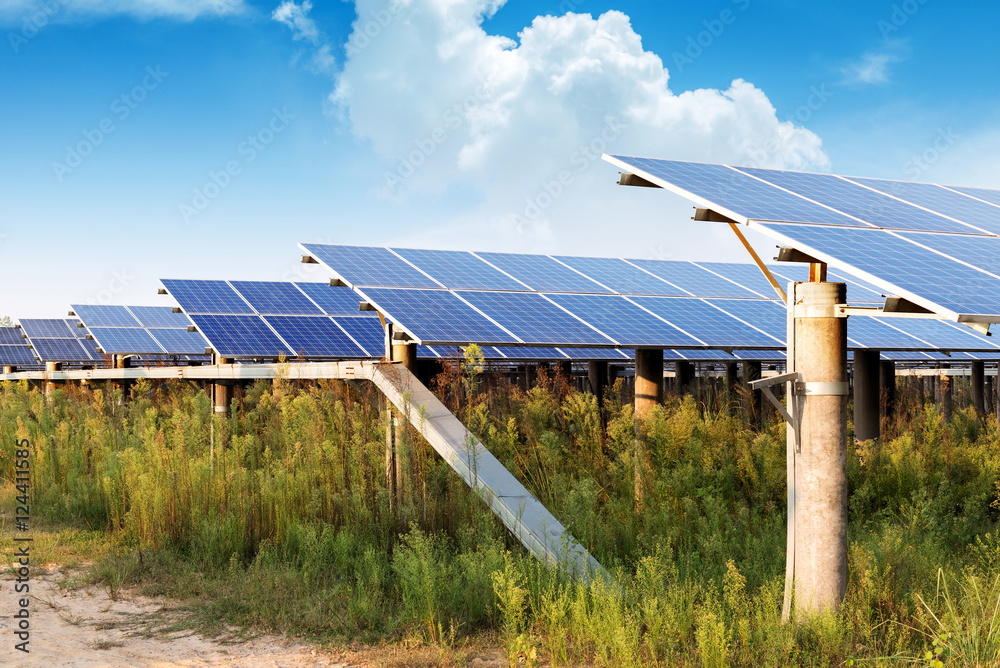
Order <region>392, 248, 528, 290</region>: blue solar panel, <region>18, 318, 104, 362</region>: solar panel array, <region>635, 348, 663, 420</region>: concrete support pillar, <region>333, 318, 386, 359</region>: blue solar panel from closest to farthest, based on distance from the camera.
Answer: <region>635, 348, 663, 420</region>: concrete support pillar, <region>392, 248, 528, 290</region>: blue solar panel, <region>333, 318, 386, 359</region>: blue solar panel, <region>18, 318, 104, 362</region>: solar panel array

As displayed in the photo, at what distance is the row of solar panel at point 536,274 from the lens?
1377 centimetres

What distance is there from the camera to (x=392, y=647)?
22.5ft

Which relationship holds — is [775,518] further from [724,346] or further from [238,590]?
[238,590]

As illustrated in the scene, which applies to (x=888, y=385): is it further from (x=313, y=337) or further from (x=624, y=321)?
(x=313, y=337)

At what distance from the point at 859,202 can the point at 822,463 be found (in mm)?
4446

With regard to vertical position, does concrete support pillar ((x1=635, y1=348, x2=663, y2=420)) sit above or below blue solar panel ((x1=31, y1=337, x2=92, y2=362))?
below

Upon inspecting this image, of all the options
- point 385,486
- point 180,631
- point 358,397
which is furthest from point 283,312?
point 180,631

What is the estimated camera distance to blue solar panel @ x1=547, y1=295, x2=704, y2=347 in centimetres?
1172

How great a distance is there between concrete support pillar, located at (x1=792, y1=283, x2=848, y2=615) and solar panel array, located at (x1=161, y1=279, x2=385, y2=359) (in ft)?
45.3

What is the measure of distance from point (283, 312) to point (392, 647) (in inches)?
659

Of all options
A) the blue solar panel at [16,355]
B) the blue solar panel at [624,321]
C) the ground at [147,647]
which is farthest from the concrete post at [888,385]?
the blue solar panel at [16,355]

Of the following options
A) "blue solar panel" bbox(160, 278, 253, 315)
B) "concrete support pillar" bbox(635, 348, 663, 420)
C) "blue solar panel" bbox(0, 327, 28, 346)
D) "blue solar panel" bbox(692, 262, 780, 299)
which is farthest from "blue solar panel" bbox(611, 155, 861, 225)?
"blue solar panel" bbox(0, 327, 28, 346)

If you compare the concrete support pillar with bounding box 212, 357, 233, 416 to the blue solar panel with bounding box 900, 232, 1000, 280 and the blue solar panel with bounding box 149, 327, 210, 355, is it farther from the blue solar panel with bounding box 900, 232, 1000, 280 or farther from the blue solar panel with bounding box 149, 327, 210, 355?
the blue solar panel with bounding box 149, 327, 210, 355

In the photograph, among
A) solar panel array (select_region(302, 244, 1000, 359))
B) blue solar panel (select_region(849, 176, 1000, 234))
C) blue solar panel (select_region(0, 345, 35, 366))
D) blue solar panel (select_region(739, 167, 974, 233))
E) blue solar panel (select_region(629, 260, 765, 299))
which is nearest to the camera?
blue solar panel (select_region(739, 167, 974, 233))
